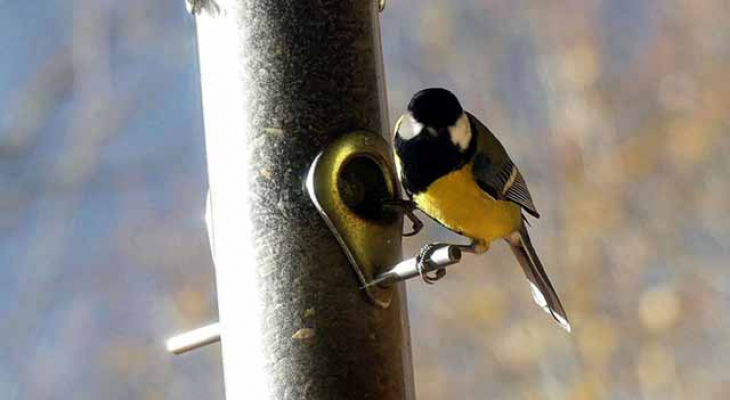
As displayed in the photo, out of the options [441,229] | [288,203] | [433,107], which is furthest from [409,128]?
[441,229]

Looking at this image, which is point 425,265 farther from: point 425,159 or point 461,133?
point 461,133

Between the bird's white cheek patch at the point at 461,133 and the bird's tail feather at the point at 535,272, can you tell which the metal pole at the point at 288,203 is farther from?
the bird's tail feather at the point at 535,272

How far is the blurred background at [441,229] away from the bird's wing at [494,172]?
106 inches

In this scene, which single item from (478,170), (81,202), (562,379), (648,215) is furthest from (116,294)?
(478,170)

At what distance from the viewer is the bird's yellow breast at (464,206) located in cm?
281

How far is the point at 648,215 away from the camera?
6258 mm

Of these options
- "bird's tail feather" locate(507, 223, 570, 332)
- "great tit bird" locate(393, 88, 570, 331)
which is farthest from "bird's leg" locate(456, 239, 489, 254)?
"bird's tail feather" locate(507, 223, 570, 332)

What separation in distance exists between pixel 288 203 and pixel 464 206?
42 centimetres

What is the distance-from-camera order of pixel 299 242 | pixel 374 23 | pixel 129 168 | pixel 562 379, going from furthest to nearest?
pixel 129 168, pixel 562 379, pixel 374 23, pixel 299 242

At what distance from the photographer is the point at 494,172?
2945 mm

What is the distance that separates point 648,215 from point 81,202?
2.58 meters

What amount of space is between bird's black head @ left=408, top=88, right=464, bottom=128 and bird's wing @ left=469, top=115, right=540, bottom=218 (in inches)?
4.6

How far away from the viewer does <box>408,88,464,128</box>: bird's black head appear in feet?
9.33

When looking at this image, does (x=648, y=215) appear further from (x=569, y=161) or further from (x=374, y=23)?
(x=374, y=23)
